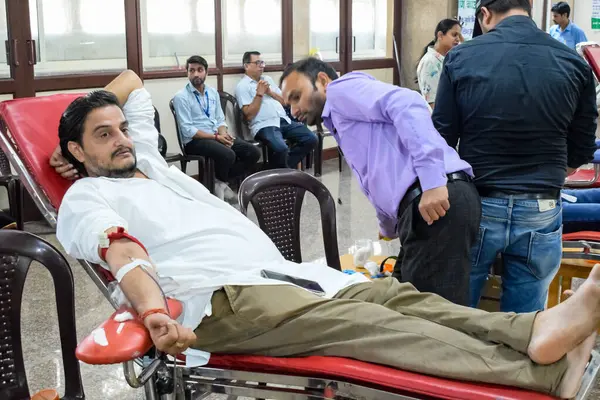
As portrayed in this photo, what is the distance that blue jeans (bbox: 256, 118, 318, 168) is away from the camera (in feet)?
19.9

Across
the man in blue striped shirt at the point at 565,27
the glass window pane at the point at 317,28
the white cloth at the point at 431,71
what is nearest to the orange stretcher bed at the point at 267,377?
the white cloth at the point at 431,71

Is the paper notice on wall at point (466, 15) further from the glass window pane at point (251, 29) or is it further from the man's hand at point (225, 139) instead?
the man's hand at point (225, 139)

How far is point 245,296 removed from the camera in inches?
70.9

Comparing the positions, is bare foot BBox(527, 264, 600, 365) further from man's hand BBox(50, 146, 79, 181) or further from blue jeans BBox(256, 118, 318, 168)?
blue jeans BBox(256, 118, 318, 168)

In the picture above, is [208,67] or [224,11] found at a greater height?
[224,11]

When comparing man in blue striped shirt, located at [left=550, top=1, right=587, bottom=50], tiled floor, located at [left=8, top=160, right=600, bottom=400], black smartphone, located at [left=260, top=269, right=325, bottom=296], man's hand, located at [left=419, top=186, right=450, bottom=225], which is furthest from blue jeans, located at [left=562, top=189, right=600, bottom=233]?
man in blue striped shirt, located at [left=550, top=1, right=587, bottom=50]

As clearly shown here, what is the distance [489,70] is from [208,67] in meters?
4.33

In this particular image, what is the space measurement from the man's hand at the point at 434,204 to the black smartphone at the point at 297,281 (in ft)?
1.18

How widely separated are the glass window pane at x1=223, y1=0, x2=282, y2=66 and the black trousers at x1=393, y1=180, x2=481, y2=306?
4.63 m

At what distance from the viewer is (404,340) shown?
64.4 inches

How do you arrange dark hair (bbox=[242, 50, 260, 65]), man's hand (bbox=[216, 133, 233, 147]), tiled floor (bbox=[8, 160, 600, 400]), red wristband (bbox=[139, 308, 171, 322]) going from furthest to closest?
1. dark hair (bbox=[242, 50, 260, 65])
2. man's hand (bbox=[216, 133, 233, 147])
3. tiled floor (bbox=[8, 160, 600, 400])
4. red wristband (bbox=[139, 308, 171, 322])

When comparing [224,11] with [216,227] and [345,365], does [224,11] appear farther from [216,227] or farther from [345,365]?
[345,365]

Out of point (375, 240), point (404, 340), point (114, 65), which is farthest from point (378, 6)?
point (404, 340)

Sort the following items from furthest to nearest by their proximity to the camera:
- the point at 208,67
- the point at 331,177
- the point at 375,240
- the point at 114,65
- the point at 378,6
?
the point at 378,6
the point at 331,177
the point at 208,67
the point at 114,65
the point at 375,240
